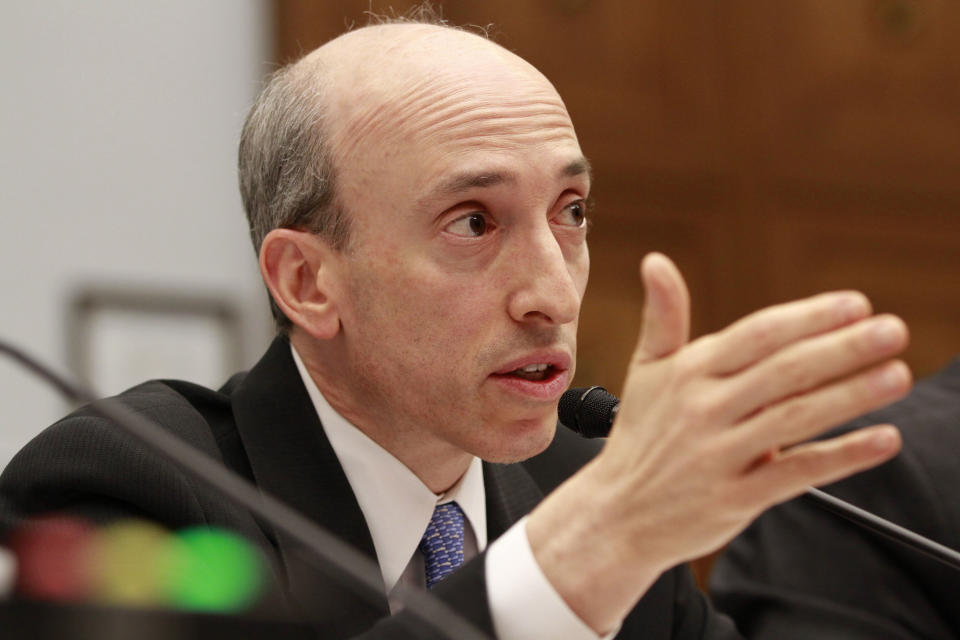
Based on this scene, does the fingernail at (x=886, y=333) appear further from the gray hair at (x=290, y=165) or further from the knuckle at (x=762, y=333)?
the gray hair at (x=290, y=165)

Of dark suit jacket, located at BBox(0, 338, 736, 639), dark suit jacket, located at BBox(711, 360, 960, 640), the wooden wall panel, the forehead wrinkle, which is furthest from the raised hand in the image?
the wooden wall panel

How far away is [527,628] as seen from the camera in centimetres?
122

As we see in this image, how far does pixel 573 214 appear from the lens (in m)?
1.83

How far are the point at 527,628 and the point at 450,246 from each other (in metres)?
0.65

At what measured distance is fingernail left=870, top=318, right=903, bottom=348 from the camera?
3.25ft

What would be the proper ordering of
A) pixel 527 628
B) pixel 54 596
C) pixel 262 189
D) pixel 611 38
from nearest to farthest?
1. pixel 54 596
2. pixel 527 628
3. pixel 262 189
4. pixel 611 38

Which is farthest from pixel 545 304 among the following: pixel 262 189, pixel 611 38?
pixel 611 38

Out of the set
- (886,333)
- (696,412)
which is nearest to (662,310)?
(696,412)

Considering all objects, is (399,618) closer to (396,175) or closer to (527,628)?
(527,628)

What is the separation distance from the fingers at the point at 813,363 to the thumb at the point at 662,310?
0.07 metres

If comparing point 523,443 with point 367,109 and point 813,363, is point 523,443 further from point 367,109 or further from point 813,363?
point 813,363

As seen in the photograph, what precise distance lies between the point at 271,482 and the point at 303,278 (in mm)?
326

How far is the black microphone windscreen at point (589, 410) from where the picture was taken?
160 centimetres

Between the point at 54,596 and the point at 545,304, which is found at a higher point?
the point at 54,596
